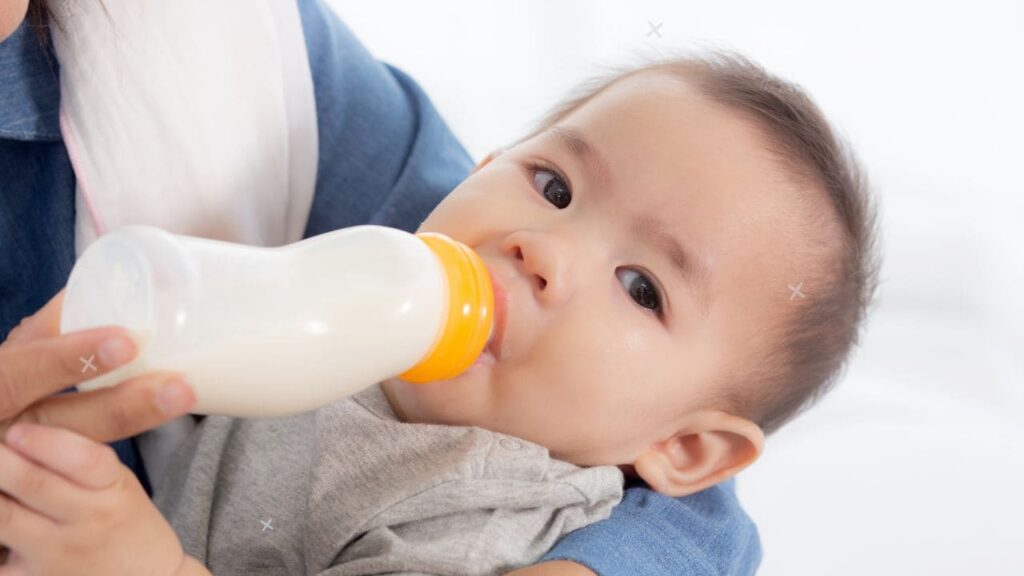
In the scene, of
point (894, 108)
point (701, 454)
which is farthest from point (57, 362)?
point (894, 108)

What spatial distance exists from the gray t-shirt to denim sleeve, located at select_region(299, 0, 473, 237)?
0.91ft

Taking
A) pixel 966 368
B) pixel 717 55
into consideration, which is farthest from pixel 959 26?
pixel 717 55

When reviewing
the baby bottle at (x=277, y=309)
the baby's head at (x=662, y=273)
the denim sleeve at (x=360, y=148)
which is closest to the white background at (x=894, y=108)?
the denim sleeve at (x=360, y=148)

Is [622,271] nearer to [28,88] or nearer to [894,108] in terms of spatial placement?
[28,88]

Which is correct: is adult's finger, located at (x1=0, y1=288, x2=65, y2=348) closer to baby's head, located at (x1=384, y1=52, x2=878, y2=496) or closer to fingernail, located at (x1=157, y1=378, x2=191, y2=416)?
fingernail, located at (x1=157, y1=378, x2=191, y2=416)

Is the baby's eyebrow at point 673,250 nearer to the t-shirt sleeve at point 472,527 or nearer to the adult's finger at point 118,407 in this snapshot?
the t-shirt sleeve at point 472,527

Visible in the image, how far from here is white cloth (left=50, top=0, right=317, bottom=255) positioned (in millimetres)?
1079

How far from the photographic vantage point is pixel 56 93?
108cm

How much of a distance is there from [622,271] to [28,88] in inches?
21.8

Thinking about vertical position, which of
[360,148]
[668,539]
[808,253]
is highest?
[808,253]

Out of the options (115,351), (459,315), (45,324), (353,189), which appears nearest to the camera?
(115,351)

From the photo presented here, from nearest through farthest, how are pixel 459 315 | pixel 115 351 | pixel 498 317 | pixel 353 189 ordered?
pixel 115 351 < pixel 459 315 < pixel 498 317 < pixel 353 189

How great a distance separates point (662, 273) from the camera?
1025 mm

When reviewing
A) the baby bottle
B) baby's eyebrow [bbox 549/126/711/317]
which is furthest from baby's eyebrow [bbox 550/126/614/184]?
the baby bottle
